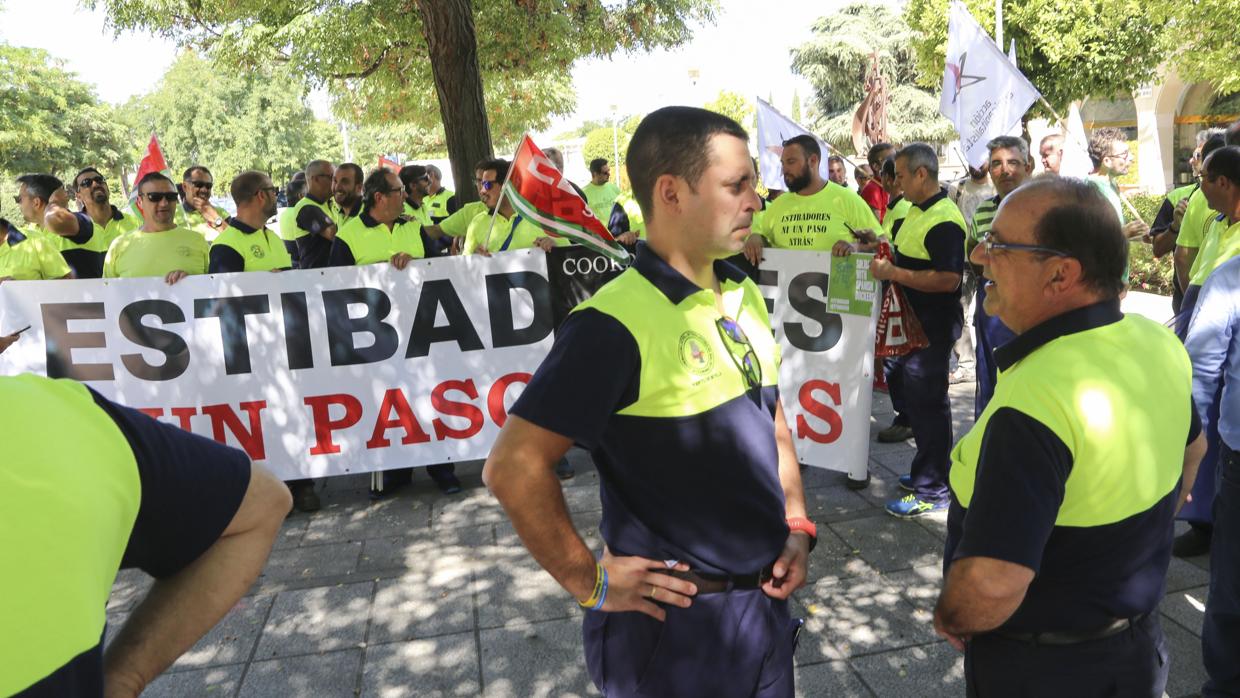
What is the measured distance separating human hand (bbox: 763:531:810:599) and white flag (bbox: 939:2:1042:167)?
19.4 feet

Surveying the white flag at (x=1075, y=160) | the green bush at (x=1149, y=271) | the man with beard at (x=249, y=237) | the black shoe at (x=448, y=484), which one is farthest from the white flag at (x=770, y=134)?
the green bush at (x=1149, y=271)

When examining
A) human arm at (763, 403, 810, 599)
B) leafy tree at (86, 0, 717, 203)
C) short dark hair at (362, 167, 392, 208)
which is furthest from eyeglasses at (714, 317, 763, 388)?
leafy tree at (86, 0, 717, 203)

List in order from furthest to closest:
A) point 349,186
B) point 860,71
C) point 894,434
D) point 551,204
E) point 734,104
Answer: point 734,104
point 860,71
point 349,186
point 894,434
point 551,204

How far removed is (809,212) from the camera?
542cm

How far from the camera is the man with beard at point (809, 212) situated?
5.32m

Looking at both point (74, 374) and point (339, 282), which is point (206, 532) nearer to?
point (339, 282)

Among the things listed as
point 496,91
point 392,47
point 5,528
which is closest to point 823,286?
point 5,528

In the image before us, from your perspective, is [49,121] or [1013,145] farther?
[49,121]

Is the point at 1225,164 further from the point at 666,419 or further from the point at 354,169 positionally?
the point at 354,169

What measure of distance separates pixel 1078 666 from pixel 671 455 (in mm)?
972

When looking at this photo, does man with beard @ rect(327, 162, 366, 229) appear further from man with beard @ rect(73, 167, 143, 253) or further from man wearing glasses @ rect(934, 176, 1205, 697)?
man wearing glasses @ rect(934, 176, 1205, 697)

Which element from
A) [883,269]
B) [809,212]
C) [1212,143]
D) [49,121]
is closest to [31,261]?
[809,212]

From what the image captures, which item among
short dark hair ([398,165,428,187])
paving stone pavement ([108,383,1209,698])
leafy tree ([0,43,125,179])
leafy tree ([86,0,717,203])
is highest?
leafy tree ([0,43,125,179])

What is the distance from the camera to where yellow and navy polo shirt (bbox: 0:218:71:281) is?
19.2 ft
